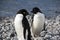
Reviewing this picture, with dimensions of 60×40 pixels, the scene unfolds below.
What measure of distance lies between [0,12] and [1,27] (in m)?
2.24

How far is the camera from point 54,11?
31.0 ft

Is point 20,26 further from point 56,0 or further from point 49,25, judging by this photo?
point 56,0

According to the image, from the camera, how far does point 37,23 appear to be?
546 cm

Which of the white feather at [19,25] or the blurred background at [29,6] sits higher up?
the blurred background at [29,6]

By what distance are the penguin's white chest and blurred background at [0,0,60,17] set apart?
130 inches

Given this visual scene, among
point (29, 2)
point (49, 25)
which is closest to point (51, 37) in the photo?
point (49, 25)

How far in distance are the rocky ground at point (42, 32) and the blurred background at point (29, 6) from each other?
2.35 feet

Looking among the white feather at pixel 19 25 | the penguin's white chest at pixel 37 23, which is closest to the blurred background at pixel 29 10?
the penguin's white chest at pixel 37 23

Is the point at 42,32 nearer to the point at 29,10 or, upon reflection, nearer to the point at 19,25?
the point at 19,25

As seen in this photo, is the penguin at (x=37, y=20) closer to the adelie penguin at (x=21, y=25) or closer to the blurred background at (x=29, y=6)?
the adelie penguin at (x=21, y=25)

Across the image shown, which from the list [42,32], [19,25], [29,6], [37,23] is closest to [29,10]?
[29,6]

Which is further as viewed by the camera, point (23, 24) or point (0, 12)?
point (0, 12)

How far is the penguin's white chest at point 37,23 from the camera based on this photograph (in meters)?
5.33

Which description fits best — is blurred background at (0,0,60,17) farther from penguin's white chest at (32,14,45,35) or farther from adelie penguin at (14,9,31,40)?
adelie penguin at (14,9,31,40)
